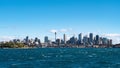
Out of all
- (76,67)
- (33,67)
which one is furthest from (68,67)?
(33,67)

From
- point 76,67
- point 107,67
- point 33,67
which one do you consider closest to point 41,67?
point 33,67

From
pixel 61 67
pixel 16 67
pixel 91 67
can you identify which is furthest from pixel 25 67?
pixel 91 67

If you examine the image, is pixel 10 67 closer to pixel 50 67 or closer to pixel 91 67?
pixel 50 67

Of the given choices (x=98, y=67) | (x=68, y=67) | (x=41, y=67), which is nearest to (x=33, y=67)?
(x=41, y=67)

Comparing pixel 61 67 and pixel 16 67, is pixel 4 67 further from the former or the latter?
pixel 61 67

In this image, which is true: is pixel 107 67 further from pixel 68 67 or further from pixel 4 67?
pixel 4 67
